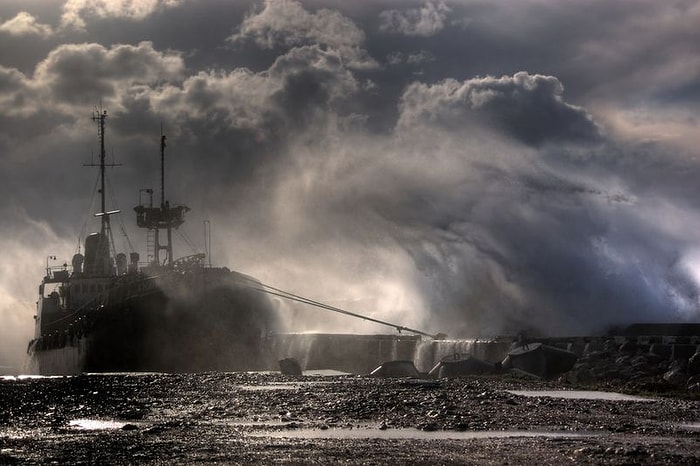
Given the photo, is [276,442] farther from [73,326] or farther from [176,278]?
[73,326]

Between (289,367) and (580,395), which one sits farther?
(289,367)

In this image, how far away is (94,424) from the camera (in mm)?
29000

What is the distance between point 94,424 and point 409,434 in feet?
31.2

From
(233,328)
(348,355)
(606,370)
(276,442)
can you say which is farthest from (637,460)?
(233,328)

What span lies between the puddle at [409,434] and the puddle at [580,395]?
1045 cm

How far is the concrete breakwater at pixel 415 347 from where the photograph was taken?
5116 cm

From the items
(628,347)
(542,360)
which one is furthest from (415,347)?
(628,347)

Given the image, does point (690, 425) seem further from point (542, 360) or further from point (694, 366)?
point (542, 360)

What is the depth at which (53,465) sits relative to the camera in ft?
64.8

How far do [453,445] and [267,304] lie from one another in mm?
68580

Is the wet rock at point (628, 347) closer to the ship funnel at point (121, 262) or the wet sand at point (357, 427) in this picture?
the wet sand at point (357, 427)

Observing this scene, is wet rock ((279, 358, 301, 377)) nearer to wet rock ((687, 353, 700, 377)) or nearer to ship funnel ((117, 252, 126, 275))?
wet rock ((687, 353, 700, 377))

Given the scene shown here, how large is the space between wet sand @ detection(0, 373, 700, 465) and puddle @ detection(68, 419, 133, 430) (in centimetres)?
3

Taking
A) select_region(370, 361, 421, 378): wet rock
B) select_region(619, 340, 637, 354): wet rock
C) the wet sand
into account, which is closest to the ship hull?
select_region(370, 361, 421, 378): wet rock
